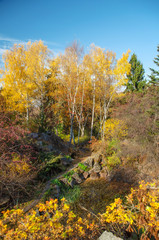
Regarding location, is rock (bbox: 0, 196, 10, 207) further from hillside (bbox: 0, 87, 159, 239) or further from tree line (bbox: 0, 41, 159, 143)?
tree line (bbox: 0, 41, 159, 143)

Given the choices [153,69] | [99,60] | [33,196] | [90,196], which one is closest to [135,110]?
[99,60]

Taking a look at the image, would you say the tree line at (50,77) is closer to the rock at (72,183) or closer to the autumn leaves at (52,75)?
the autumn leaves at (52,75)

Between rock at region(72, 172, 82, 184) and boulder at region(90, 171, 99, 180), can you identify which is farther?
boulder at region(90, 171, 99, 180)

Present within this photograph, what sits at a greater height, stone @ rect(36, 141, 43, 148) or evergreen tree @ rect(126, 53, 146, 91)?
evergreen tree @ rect(126, 53, 146, 91)

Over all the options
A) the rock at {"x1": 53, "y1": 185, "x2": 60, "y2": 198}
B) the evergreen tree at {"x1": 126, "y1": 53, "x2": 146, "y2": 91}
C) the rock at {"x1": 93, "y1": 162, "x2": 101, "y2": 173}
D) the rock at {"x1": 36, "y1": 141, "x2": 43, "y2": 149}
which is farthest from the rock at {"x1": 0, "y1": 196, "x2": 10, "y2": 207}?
the evergreen tree at {"x1": 126, "y1": 53, "x2": 146, "y2": 91}

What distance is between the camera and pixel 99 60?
454 inches

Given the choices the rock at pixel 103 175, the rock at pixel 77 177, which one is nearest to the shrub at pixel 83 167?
the rock at pixel 77 177

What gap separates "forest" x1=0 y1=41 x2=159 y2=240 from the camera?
210 centimetres

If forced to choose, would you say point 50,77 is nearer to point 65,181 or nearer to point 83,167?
point 83,167

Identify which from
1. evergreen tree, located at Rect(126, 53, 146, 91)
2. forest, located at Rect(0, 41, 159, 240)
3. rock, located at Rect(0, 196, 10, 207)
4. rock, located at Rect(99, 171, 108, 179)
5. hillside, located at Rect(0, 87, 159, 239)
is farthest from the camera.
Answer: evergreen tree, located at Rect(126, 53, 146, 91)

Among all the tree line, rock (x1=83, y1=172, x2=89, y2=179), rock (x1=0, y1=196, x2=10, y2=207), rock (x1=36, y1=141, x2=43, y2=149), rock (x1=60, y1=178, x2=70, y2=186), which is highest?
the tree line

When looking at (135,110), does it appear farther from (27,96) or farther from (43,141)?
(27,96)

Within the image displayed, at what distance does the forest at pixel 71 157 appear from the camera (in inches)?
82.7

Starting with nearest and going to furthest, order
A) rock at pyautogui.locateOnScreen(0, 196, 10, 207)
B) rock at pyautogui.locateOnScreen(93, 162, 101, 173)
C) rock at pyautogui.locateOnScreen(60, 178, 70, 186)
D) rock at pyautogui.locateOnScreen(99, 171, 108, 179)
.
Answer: rock at pyautogui.locateOnScreen(0, 196, 10, 207)
rock at pyautogui.locateOnScreen(60, 178, 70, 186)
rock at pyautogui.locateOnScreen(99, 171, 108, 179)
rock at pyautogui.locateOnScreen(93, 162, 101, 173)
